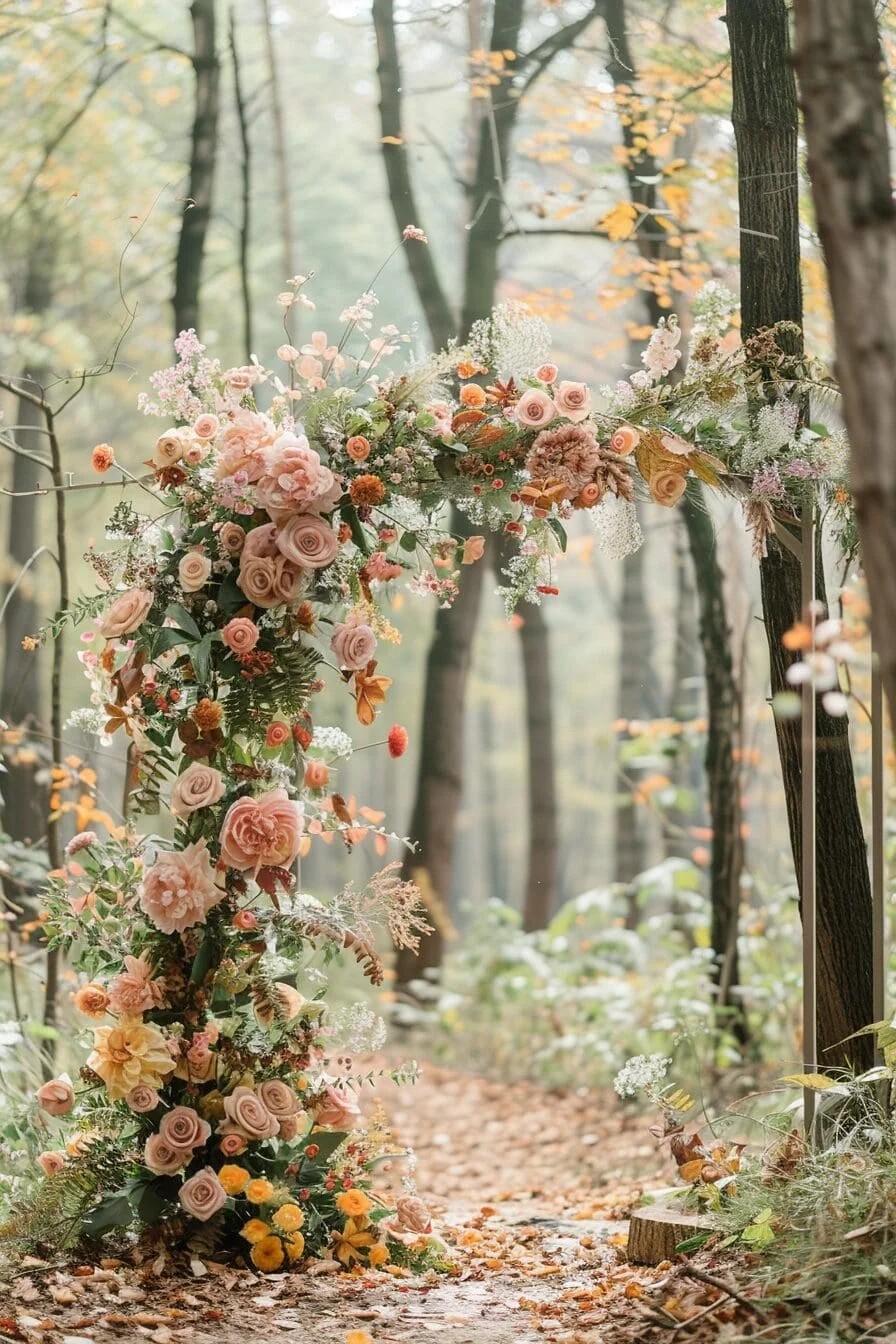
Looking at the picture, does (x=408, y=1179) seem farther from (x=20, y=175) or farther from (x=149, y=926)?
(x=20, y=175)

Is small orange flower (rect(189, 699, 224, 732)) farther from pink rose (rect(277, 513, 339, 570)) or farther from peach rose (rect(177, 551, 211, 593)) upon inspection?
pink rose (rect(277, 513, 339, 570))

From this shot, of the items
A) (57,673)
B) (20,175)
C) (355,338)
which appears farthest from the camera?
(355,338)

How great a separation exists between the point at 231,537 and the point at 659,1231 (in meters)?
2.09

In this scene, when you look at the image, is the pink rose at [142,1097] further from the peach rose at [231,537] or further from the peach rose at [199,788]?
the peach rose at [231,537]

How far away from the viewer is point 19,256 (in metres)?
8.88

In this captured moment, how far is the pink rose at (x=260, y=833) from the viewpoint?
3.18m

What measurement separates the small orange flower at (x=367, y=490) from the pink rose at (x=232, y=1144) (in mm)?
1646

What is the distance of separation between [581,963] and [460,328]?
3.64m

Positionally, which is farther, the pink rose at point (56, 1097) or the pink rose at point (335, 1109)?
the pink rose at point (335, 1109)

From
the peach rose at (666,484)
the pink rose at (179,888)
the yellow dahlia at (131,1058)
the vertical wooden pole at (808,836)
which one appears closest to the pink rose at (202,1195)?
the yellow dahlia at (131,1058)

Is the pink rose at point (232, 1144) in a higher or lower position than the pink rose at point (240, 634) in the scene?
lower

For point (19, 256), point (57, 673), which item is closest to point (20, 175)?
point (19, 256)

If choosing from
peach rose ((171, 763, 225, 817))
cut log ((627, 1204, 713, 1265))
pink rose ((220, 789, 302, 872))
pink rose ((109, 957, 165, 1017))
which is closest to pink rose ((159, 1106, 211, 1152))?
pink rose ((109, 957, 165, 1017))

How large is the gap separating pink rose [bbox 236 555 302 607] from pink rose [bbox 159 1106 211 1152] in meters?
1.29
